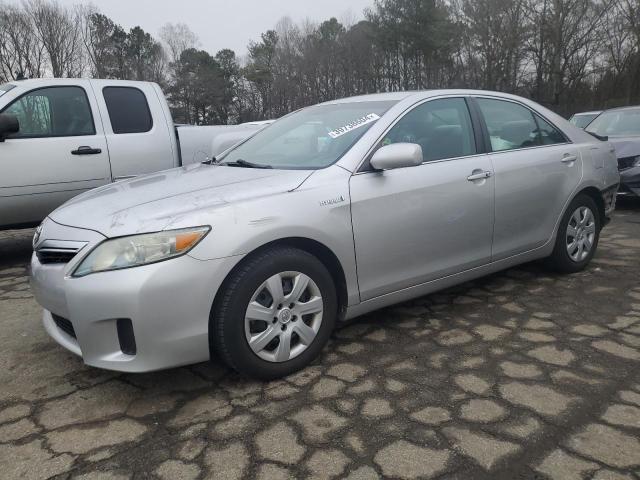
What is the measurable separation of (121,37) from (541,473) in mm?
45771

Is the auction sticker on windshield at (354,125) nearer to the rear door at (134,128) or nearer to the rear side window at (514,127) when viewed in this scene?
the rear side window at (514,127)

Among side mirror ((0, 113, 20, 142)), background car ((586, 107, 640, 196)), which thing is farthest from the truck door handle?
background car ((586, 107, 640, 196))

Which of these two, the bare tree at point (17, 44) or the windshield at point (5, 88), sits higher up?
the bare tree at point (17, 44)

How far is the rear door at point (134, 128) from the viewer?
548 centimetres

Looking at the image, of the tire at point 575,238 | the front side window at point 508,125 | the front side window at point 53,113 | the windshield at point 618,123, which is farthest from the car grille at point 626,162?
the front side window at point 53,113

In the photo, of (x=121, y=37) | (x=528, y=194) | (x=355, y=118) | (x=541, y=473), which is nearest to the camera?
(x=541, y=473)

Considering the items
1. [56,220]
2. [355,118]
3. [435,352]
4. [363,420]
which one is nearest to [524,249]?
[435,352]

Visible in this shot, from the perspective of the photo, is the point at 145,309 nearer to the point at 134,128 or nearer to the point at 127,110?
the point at 134,128

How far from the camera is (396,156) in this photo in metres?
2.93

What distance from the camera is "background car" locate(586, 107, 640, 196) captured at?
708 cm

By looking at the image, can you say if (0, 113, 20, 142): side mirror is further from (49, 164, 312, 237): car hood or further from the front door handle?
the front door handle

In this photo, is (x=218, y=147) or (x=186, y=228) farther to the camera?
(x=218, y=147)

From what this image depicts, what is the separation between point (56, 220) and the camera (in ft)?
9.47

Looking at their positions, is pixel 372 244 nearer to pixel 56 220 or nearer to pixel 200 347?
pixel 200 347
